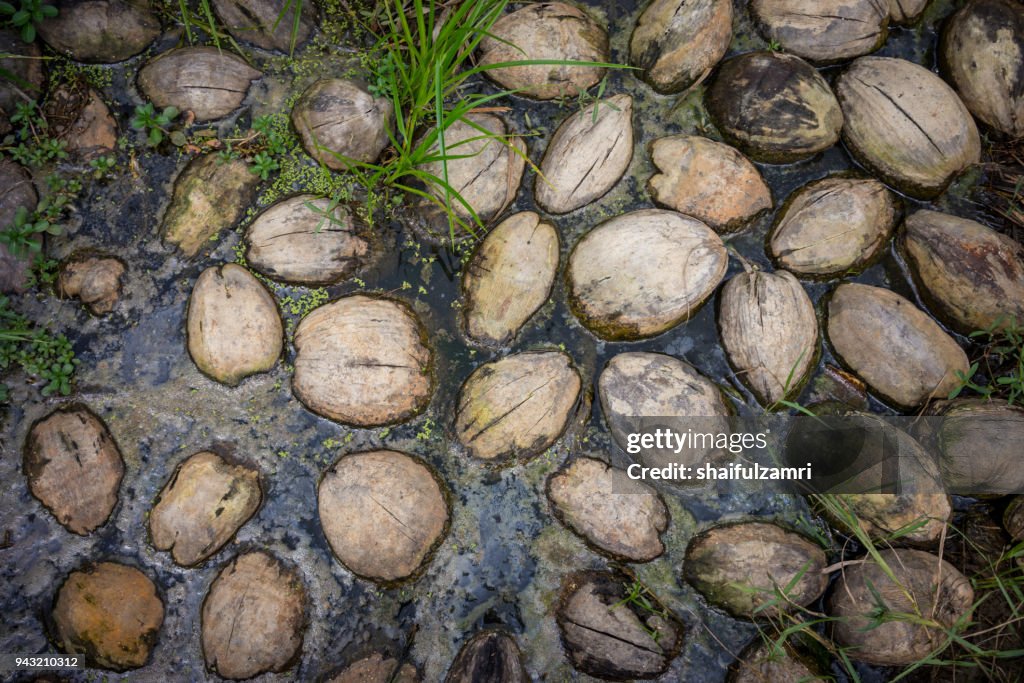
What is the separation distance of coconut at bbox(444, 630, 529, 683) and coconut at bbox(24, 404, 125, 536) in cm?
97

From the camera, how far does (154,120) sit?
1730mm

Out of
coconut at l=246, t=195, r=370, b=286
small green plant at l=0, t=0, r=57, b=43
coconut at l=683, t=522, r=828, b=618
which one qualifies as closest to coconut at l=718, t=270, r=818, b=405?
coconut at l=683, t=522, r=828, b=618

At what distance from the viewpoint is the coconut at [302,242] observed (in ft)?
5.35

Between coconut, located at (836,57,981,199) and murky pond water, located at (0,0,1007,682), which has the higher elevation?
coconut, located at (836,57,981,199)

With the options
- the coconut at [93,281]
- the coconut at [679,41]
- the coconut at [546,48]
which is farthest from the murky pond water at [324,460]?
the coconut at [679,41]

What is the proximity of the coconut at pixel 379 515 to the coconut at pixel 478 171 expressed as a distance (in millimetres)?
682

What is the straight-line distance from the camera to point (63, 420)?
5.18ft

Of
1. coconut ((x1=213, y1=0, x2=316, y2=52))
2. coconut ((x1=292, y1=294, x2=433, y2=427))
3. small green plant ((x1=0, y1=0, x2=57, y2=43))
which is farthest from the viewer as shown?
coconut ((x1=213, y1=0, x2=316, y2=52))

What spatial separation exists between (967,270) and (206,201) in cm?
205

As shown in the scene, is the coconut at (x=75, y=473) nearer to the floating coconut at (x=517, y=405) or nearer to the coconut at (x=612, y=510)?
the floating coconut at (x=517, y=405)

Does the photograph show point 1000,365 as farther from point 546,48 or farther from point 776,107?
point 546,48

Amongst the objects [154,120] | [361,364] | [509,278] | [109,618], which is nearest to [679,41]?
[509,278]

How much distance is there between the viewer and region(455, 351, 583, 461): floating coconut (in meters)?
1.57

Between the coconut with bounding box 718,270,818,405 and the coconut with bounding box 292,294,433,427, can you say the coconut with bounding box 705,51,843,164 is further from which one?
the coconut with bounding box 292,294,433,427
